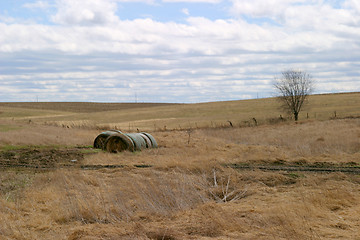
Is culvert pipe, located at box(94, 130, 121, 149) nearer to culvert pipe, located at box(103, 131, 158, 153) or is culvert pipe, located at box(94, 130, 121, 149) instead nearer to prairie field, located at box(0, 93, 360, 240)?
culvert pipe, located at box(103, 131, 158, 153)

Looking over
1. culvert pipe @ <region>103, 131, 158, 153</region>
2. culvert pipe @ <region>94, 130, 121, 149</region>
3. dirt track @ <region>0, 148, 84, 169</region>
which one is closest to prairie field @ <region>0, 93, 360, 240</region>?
dirt track @ <region>0, 148, 84, 169</region>

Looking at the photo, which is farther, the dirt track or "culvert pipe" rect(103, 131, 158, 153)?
"culvert pipe" rect(103, 131, 158, 153)

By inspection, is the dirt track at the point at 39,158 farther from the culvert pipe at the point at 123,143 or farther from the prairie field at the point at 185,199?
the culvert pipe at the point at 123,143

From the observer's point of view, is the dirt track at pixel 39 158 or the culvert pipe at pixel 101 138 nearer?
the dirt track at pixel 39 158

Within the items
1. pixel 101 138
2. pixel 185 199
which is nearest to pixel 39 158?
pixel 101 138

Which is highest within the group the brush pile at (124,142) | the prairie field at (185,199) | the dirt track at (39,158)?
the brush pile at (124,142)

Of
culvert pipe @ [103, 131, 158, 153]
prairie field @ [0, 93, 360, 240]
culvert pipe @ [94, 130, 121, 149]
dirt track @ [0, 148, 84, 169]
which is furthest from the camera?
culvert pipe @ [94, 130, 121, 149]

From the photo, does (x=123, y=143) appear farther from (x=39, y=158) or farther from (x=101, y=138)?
(x=39, y=158)

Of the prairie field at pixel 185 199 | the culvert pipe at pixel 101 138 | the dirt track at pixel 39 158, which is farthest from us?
the culvert pipe at pixel 101 138

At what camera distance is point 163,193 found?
34.2ft

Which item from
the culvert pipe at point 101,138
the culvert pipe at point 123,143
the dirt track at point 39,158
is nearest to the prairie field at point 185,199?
the dirt track at point 39,158

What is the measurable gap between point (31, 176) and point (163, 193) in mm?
6824

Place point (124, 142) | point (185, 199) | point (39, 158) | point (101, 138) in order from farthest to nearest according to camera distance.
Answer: point (101, 138)
point (124, 142)
point (39, 158)
point (185, 199)

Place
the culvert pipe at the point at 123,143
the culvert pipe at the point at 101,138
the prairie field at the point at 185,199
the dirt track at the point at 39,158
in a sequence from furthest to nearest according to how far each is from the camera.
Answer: the culvert pipe at the point at 101,138 → the culvert pipe at the point at 123,143 → the dirt track at the point at 39,158 → the prairie field at the point at 185,199
